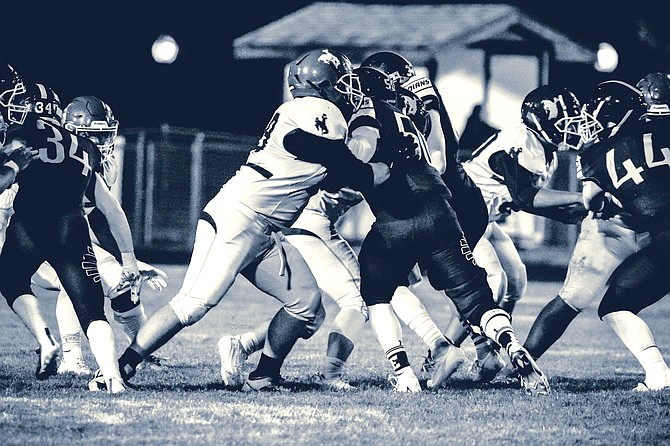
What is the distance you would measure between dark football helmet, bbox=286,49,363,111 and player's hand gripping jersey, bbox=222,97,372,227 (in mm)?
98

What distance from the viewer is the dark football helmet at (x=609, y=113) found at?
783 centimetres

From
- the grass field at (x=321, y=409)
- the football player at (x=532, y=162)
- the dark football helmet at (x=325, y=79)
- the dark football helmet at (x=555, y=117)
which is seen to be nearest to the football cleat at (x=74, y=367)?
the grass field at (x=321, y=409)

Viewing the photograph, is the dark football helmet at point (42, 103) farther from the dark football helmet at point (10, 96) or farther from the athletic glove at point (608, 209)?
the athletic glove at point (608, 209)

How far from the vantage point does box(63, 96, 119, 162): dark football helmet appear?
325 inches

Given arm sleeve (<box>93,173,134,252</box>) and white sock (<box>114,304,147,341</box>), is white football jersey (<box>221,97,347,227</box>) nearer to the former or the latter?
arm sleeve (<box>93,173,134,252</box>)

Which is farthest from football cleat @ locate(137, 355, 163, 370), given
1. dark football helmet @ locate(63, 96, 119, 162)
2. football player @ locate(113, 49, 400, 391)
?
dark football helmet @ locate(63, 96, 119, 162)

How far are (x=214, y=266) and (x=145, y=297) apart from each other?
681cm

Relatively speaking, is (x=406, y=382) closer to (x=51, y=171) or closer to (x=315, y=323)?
(x=315, y=323)

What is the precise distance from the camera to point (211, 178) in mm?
21094


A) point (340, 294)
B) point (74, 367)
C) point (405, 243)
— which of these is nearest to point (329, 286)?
point (340, 294)

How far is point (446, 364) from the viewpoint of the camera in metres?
7.27

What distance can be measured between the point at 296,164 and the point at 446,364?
4.71 feet

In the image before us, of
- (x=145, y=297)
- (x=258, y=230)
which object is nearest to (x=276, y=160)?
(x=258, y=230)

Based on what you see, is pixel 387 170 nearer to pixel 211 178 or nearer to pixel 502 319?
pixel 502 319
